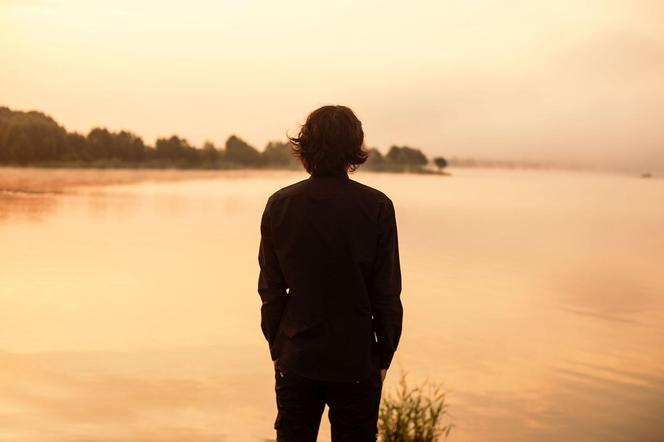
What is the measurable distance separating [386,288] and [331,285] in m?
0.17

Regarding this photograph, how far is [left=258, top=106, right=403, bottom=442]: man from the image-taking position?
8.70 feet

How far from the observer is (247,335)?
15.8 meters

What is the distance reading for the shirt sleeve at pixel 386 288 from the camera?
105 inches

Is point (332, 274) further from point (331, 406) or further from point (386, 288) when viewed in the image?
point (331, 406)

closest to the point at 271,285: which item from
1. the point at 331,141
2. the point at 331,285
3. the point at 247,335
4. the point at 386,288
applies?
the point at 331,285

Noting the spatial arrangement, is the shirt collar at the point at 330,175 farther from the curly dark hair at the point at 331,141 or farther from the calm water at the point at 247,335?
the calm water at the point at 247,335

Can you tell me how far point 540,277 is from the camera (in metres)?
30.5

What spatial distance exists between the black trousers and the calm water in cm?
434

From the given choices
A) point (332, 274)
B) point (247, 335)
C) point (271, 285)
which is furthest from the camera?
point (247, 335)

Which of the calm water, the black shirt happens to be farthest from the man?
the calm water

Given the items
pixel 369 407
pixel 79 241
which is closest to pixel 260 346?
pixel 369 407

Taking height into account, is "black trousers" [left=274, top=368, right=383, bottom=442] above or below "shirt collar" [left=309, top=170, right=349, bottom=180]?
below

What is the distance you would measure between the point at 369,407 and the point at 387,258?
1.56 feet

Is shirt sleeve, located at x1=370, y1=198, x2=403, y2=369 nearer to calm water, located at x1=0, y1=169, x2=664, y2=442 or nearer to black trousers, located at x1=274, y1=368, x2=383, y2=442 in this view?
black trousers, located at x1=274, y1=368, x2=383, y2=442
